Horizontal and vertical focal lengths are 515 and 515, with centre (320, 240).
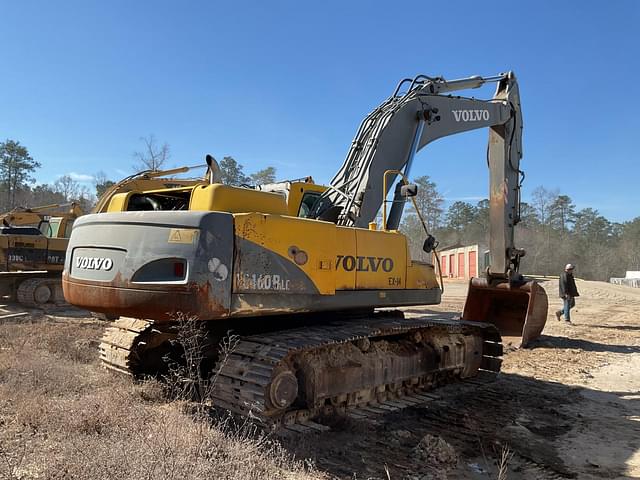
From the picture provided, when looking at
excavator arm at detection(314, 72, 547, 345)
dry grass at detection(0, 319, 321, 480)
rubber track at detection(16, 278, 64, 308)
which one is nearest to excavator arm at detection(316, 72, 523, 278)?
excavator arm at detection(314, 72, 547, 345)

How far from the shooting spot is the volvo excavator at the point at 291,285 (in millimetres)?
4152

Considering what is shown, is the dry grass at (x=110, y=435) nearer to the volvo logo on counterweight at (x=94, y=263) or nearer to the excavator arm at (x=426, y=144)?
the volvo logo on counterweight at (x=94, y=263)

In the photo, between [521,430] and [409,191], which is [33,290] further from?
[521,430]

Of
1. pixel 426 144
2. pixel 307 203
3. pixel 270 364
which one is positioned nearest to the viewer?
pixel 270 364

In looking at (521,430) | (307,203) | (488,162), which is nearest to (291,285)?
(307,203)

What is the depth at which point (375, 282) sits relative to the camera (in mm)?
5477

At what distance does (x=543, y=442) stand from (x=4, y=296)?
15346 mm

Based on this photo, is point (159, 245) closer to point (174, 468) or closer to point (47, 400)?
point (174, 468)

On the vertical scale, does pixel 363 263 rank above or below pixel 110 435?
above

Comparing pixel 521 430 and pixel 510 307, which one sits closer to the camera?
pixel 521 430

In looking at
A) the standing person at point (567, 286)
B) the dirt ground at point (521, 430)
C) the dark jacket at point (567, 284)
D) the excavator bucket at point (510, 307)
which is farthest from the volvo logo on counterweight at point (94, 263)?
the dark jacket at point (567, 284)

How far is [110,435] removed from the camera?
157 inches

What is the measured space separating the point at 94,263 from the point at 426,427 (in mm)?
3523

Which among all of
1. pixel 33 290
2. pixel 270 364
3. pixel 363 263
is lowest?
pixel 33 290
